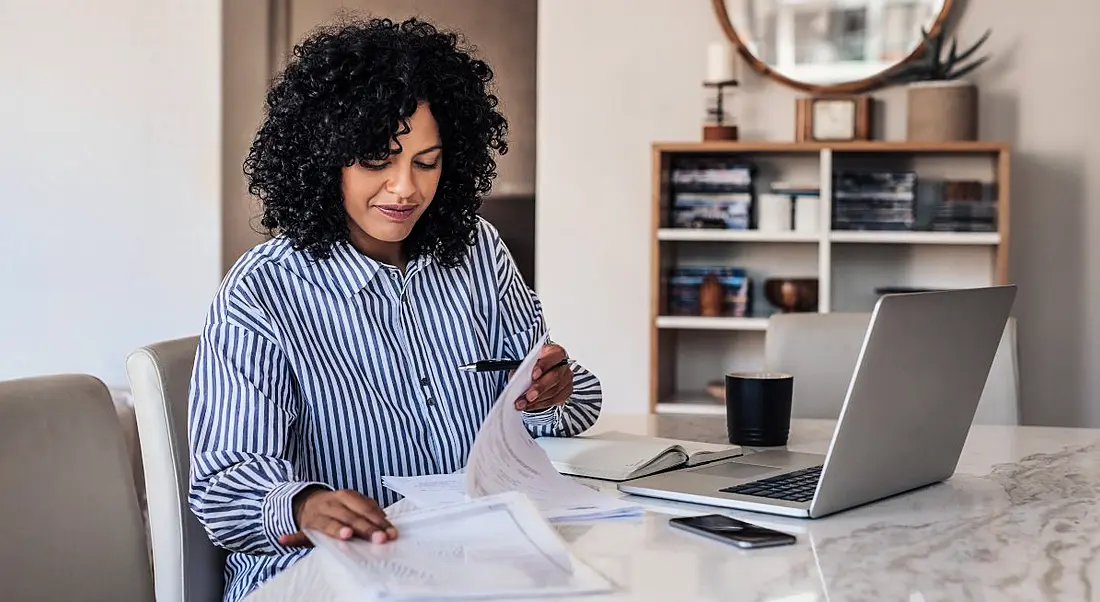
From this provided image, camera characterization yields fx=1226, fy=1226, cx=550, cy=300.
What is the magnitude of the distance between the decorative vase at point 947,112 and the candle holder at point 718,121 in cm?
47

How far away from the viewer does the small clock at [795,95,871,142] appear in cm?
322

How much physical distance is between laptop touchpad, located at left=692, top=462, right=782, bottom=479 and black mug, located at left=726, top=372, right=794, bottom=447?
170mm

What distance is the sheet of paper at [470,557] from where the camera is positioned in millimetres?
892

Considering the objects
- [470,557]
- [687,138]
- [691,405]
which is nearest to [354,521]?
[470,557]

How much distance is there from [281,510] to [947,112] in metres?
2.46

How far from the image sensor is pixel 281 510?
1.13 m

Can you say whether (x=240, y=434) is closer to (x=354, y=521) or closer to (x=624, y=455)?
(x=354, y=521)

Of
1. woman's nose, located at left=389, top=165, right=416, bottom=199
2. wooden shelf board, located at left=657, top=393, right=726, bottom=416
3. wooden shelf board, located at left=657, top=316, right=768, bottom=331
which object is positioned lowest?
wooden shelf board, located at left=657, top=393, right=726, bottom=416

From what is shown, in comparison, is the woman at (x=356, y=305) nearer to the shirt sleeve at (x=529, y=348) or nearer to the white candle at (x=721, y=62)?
the shirt sleeve at (x=529, y=348)

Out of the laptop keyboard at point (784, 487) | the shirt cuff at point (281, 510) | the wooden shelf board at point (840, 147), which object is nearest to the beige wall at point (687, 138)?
→ the wooden shelf board at point (840, 147)

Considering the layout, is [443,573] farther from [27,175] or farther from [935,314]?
[27,175]

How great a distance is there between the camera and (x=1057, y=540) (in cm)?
111

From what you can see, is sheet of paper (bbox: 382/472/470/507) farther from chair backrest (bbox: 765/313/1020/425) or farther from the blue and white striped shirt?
chair backrest (bbox: 765/313/1020/425)

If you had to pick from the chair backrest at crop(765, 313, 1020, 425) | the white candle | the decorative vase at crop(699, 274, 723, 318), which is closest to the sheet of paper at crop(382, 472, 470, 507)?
the chair backrest at crop(765, 313, 1020, 425)
